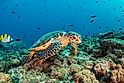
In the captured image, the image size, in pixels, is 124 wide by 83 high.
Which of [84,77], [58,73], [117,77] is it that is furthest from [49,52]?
[117,77]

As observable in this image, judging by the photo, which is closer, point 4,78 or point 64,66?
point 4,78

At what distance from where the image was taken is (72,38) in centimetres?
664

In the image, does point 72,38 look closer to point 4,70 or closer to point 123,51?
point 123,51

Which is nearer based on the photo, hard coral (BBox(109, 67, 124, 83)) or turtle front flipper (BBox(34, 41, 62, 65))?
hard coral (BBox(109, 67, 124, 83))

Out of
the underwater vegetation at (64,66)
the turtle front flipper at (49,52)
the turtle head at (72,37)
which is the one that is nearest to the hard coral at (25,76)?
the underwater vegetation at (64,66)

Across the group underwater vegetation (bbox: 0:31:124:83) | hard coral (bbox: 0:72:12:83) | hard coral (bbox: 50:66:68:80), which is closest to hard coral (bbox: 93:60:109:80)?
underwater vegetation (bbox: 0:31:124:83)

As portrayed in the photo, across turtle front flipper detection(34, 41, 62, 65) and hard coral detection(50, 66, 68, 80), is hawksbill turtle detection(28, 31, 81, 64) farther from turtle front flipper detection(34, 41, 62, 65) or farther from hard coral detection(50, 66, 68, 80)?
hard coral detection(50, 66, 68, 80)

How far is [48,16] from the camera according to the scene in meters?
105

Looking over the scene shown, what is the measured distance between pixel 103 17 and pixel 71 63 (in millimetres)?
93978

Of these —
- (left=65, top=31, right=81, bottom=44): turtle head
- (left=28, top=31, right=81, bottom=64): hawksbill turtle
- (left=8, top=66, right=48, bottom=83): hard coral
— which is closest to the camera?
(left=8, top=66, right=48, bottom=83): hard coral

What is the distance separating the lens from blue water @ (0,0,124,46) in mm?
91562

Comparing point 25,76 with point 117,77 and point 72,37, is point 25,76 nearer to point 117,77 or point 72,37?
point 72,37

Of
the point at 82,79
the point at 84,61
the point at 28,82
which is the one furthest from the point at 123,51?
the point at 28,82

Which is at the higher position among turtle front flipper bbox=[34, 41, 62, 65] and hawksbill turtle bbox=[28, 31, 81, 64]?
hawksbill turtle bbox=[28, 31, 81, 64]
